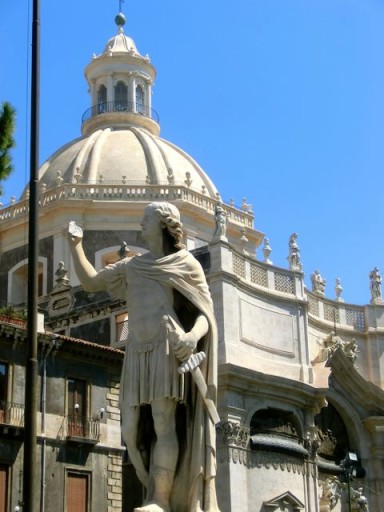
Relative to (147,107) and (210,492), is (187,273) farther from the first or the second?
(147,107)

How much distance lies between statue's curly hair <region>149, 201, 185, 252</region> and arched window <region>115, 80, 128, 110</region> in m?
46.1

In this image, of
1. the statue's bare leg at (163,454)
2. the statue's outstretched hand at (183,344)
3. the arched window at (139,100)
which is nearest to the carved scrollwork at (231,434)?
the arched window at (139,100)

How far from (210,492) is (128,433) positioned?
31.5 inches

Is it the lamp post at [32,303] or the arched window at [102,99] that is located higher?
the arched window at [102,99]

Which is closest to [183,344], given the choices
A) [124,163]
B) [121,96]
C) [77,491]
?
[77,491]

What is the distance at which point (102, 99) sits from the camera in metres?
56.1

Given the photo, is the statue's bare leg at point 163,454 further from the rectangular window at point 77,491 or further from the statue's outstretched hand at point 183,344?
the rectangular window at point 77,491

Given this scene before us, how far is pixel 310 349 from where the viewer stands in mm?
43688

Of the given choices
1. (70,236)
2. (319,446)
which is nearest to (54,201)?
(319,446)

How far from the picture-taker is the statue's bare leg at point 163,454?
8.81 meters

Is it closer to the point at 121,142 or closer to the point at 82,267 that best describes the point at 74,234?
the point at 82,267

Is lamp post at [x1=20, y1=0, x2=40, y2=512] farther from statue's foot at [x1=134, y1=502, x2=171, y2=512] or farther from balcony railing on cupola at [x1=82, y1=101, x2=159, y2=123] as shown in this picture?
balcony railing on cupola at [x1=82, y1=101, x2=159, y2=123]

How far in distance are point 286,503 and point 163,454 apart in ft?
101

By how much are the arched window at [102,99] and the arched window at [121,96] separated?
57 centimetres
